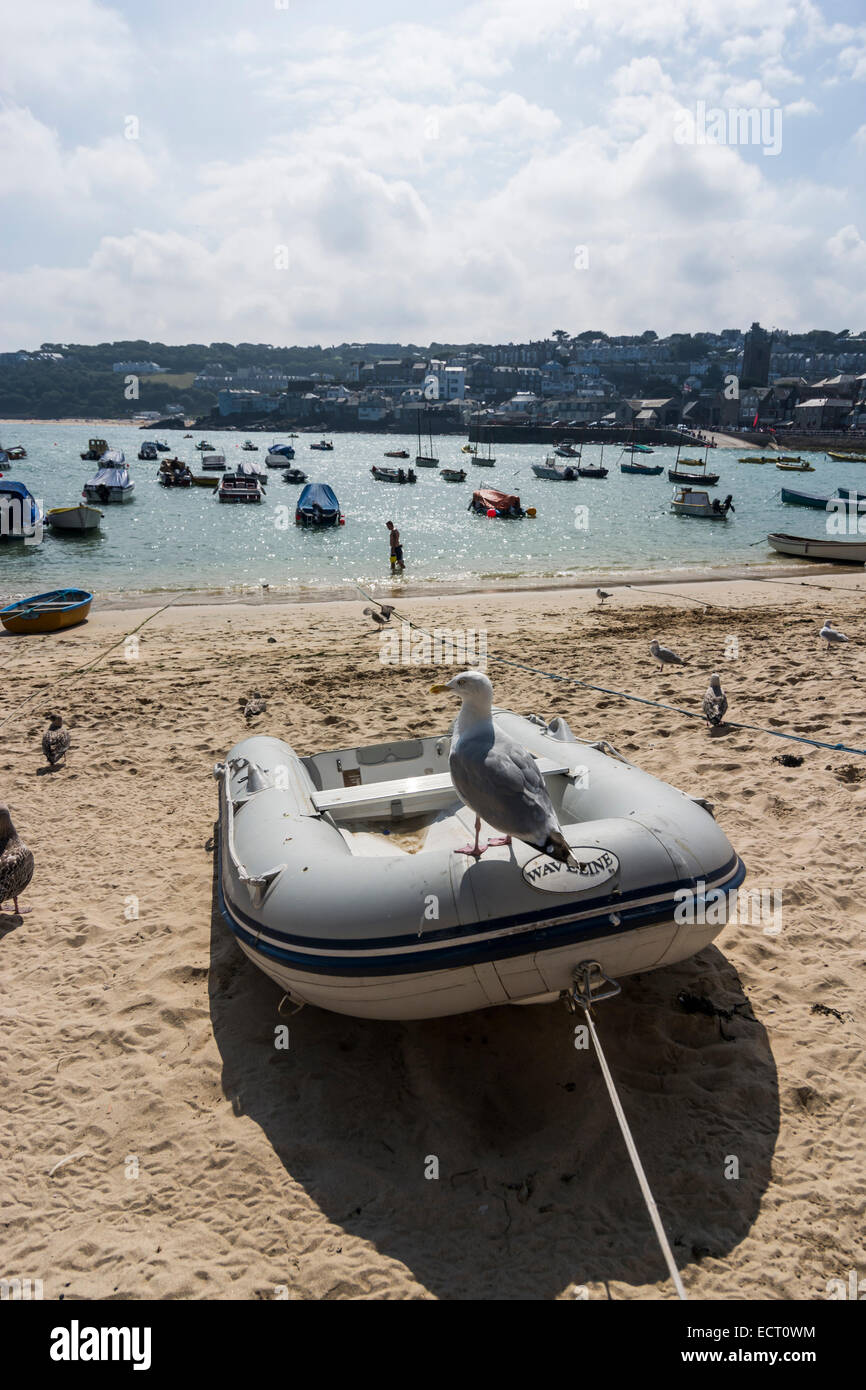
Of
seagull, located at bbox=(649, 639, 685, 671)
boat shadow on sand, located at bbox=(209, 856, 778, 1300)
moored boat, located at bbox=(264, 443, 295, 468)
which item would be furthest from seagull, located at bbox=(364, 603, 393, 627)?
moored boat, located at bbox=(264, 443, 295, 468)

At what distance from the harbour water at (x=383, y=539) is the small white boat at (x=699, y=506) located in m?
0.58

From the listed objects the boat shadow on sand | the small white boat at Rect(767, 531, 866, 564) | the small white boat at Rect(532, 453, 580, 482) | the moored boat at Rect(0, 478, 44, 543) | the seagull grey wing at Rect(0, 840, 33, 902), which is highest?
the small white boat at Rect(532, 453, 580, 482)

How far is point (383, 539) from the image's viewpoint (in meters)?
31.2

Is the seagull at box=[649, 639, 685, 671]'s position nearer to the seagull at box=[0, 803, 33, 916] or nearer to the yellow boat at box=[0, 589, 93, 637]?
the seagull at box=[0, 803, 33, 916]

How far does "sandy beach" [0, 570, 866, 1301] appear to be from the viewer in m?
3.00

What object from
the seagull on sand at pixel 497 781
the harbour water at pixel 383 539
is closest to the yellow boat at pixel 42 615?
the harbour water at pixel 383 539

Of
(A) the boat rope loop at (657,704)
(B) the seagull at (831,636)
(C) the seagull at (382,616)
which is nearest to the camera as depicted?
(A) the boat rope loop at (657,704)

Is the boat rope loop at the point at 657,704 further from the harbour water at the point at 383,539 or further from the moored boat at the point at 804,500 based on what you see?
the moored boat at the point at 804,500

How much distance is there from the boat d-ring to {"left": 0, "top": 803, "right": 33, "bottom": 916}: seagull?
12.7ft

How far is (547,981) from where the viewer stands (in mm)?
3484

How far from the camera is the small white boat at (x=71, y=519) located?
29547 mm
